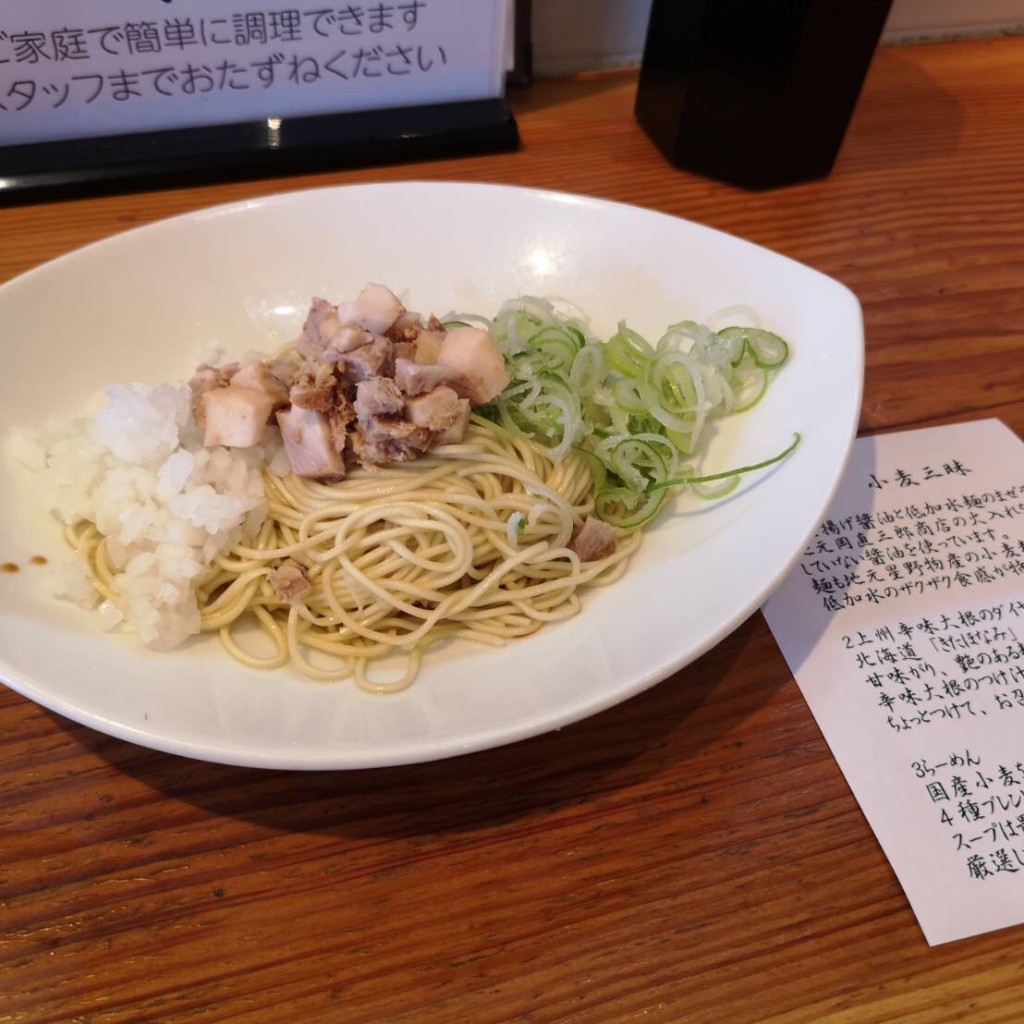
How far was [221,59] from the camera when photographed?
256cm

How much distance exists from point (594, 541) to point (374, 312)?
26.7 inches

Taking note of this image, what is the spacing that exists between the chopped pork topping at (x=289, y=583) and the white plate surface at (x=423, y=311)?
168 mm

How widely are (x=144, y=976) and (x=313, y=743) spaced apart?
1.42 ft

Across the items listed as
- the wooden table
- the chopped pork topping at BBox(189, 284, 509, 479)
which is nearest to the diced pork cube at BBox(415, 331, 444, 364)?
the chopped pork topping at BBox(189, 284, 509, 479)

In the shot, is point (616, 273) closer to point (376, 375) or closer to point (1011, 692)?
point (376, 375)

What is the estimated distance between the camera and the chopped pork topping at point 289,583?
1664 millimetres

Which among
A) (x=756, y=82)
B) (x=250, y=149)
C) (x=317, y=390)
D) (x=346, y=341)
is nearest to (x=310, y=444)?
(x=317, y=390)

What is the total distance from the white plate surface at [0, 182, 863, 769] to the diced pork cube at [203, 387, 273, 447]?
0.40 m

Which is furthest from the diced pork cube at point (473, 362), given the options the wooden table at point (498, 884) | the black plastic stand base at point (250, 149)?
the black plastic stand base at point (250, 149)

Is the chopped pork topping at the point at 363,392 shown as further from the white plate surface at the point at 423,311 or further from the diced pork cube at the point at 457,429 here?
the white plate surface at the point at 423,311

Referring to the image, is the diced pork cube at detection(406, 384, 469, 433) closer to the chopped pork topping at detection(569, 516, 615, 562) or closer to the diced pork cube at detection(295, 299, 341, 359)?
the diced pork cube at detection(295, 299, 341, 359)

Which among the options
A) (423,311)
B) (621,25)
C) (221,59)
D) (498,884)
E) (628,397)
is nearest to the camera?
(498,884)

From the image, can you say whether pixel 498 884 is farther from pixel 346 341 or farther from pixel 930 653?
pixel 346 341

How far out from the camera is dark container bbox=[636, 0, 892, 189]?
2.42m
